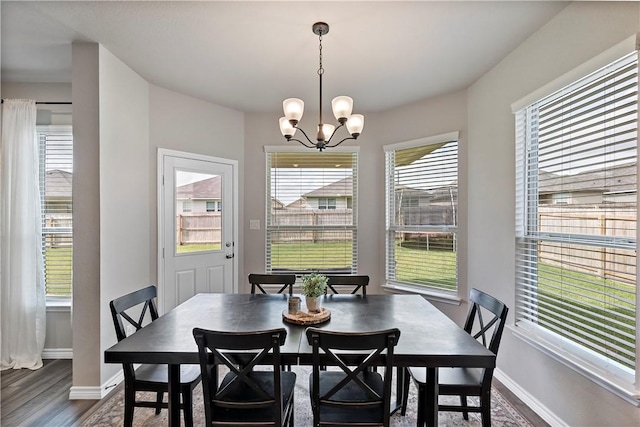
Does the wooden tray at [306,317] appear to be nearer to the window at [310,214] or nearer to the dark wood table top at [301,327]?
the dark wood table top at [301,327]

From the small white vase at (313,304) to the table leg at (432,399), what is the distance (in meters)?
0.72

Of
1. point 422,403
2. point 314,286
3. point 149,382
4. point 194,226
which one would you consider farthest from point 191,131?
point 422,403

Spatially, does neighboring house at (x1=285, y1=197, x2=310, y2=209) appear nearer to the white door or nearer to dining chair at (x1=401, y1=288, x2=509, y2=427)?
the white door

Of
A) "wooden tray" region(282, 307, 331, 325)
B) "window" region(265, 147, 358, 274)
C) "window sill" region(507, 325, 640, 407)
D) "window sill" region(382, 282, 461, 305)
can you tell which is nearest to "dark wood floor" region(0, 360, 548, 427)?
"window sill" region(507, 325, 640, 407)

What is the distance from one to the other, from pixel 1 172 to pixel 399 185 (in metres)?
3.94

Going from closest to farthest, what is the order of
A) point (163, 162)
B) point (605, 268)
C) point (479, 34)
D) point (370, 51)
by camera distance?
point (605, 268) → point (479, 34) → point (370, 51) → point (163, 162)

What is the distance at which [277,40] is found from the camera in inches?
92.4

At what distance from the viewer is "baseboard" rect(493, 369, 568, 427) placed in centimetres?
206

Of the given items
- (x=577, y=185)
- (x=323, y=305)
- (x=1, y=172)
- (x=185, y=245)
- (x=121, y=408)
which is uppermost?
(x=1, y=172)

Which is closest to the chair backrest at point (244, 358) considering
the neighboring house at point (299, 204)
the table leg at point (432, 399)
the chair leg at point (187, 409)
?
the chair leg at point (187, 409)

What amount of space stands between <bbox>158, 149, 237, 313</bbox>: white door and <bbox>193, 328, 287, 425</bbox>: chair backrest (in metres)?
2.08

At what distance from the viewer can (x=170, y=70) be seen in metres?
2.87

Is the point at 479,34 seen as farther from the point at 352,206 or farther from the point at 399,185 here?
the point at 352,206

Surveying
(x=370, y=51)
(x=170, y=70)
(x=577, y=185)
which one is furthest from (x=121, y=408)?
(x=577, y=185)
